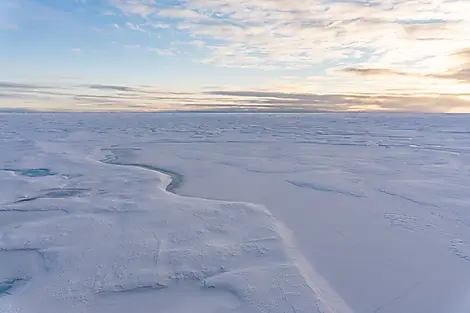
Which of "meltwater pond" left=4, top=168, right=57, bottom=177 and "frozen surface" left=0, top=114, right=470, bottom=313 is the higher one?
"frozen surface" left=0, top=114, right=470, bottom=313

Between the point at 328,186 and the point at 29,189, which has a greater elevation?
the point at 328,186

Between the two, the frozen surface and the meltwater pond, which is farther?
the meltwater pond

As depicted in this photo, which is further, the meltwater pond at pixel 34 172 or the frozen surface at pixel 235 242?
the meltwater pond at pixel 34 172

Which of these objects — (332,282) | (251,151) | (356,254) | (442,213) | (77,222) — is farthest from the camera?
(251,151)

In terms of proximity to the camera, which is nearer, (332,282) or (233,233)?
(332,282)

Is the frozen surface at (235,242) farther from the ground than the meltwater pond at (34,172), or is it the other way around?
the frozen surface at (235,242)

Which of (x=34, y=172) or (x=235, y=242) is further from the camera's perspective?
(x=34, y=172)

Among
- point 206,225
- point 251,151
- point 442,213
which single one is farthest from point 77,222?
point 251,151

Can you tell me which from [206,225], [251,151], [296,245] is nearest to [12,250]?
[206,225]

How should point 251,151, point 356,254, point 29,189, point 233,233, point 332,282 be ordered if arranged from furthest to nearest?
point 251,151, point 29,189, point 233,233, point 356,254, point 332,282

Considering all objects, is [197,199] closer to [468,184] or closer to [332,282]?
[332,282]

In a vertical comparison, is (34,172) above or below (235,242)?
below
